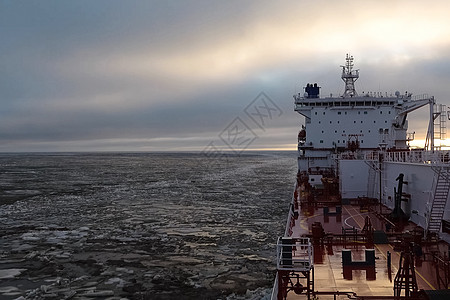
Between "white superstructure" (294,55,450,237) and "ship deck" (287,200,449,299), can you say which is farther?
"white superstructure" (294,55,450,237)

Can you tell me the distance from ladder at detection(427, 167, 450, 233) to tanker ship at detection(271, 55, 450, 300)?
0.03m

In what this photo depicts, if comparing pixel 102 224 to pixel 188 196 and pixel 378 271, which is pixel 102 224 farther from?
pixel 378 271

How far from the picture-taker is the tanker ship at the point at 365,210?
8867mm

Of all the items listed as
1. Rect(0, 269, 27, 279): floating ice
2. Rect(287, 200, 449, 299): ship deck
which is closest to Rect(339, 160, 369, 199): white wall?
Rect(287, 200, 449, 299): ship deck

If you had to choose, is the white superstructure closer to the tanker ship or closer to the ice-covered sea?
the tanker ship

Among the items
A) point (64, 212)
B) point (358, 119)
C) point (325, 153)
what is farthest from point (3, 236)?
point (358, 119)

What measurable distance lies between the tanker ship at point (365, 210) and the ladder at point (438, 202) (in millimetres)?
34

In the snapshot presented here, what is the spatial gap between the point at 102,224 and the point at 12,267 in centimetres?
892

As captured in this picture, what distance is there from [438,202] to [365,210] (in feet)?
20.5

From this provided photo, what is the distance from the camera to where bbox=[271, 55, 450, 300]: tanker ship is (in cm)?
887

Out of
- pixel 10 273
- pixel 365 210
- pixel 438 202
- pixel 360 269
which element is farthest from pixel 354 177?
pixel 10 273

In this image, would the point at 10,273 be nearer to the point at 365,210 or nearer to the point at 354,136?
the point at 365,210

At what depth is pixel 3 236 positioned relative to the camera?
20641 mm

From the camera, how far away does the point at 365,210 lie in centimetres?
1998
